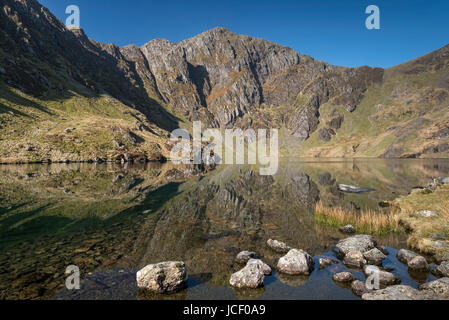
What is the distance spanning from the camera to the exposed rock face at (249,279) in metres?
13.6

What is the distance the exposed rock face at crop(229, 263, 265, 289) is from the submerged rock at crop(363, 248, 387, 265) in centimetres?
927

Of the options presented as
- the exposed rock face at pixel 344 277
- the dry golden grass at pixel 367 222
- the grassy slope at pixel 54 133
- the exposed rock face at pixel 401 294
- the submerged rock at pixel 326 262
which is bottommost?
the submerged rock at pixel 326 262

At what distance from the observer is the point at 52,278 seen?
14.0m

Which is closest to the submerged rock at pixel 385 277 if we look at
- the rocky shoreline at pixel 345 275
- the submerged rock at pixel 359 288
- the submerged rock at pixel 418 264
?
the rocky shoreline at pixel 345 275

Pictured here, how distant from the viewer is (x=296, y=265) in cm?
1551

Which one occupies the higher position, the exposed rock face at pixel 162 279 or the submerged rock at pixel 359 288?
the exposed rock face at pixel 162 279

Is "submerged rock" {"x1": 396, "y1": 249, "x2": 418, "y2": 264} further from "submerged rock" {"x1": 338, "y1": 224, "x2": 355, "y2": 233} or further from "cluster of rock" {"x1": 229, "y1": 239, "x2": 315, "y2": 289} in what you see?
"cluster of rock" {"x1": 229, "y1": 239, "x2": 315, "y2": 289}

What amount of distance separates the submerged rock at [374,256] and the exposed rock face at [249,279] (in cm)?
927

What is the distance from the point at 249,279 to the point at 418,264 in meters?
12.1

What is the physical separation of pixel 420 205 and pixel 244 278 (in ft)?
99.3

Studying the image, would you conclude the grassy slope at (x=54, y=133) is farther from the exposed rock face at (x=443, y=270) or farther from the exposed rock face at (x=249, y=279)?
the exposed rock face at (x=443, y=270)
